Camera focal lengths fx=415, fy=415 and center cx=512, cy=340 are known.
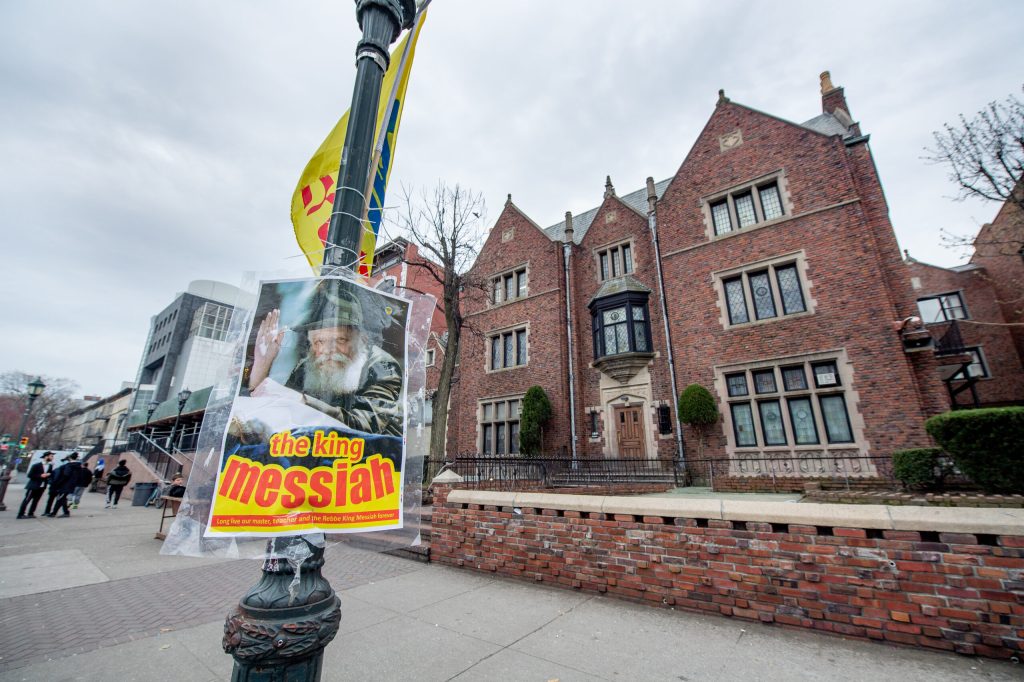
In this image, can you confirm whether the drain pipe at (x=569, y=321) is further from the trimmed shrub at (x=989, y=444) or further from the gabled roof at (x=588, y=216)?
the trimmed shrub at (x=989, y=444)

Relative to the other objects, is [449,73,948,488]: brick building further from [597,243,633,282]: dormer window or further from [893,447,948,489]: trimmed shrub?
[893,447,948,489]: trimmed shrub

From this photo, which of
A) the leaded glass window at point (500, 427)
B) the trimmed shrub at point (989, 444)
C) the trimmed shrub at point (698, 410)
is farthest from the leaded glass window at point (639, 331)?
the trimmed shrub at point (989, 444)

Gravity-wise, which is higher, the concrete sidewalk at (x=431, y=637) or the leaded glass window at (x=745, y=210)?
the leaded glass window at (x=745, y=210)

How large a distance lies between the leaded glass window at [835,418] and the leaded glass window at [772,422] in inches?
40.4

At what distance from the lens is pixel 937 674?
307 cm

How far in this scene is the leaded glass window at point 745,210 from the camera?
13.9 meters

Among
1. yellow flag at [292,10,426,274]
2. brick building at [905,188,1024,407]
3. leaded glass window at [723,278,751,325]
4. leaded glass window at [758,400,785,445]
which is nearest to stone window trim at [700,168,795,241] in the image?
leaded glass window at [723,278,751,325]

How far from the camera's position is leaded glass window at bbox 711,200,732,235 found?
14.3m

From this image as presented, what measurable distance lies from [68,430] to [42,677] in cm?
11301

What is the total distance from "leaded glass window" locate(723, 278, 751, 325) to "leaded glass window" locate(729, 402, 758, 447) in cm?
264

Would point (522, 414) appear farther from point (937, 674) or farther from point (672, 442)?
point (937, 674)

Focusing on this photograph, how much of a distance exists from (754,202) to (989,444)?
31.2ft

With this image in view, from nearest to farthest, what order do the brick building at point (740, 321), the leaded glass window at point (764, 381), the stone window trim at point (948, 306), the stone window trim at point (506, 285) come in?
the brick building at point (740, 321) → the leaded glass window at point (764, 381) → the stone window trim at point (506, 285) → the stone window trim at point (948, 306)

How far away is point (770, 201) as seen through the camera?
13672mm
